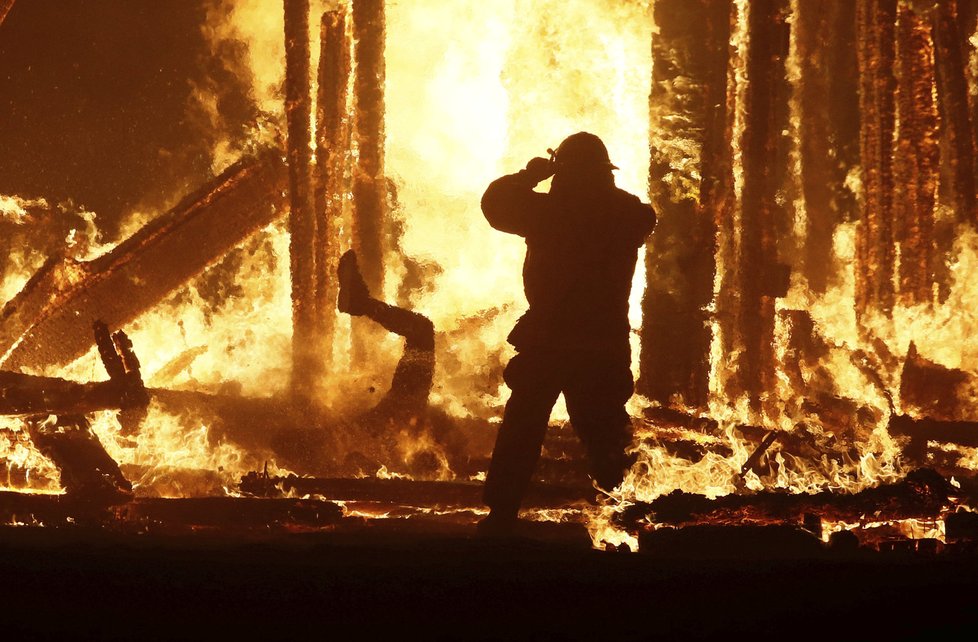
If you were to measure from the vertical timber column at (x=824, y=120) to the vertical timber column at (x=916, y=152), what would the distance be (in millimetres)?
1055

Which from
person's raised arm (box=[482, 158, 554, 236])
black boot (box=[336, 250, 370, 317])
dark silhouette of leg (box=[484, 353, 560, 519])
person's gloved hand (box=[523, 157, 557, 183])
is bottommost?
dark silhouette of leg (box=[484, 353, 560, 519])

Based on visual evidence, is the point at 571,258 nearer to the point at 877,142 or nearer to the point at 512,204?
the point at 512,204

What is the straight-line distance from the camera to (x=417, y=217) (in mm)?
6789

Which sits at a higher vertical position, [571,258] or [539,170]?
[539,170]

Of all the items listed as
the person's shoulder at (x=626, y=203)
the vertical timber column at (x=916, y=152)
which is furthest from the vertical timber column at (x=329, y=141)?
the vertical timber column at (x=916, y=152)

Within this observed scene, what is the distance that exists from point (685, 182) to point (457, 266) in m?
2.48

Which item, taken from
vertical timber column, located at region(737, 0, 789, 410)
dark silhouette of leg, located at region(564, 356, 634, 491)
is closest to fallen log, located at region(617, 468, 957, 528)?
dark silhouette of leg, located at region(564, 356, 634, 491)

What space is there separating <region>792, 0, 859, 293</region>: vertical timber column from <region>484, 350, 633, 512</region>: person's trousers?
349 centimetres

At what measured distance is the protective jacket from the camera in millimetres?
3746

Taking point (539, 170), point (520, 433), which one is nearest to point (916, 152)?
point (539, 170)

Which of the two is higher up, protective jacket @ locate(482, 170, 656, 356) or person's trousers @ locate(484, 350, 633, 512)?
protective jacket @ locate(482, 170, 656, 356)

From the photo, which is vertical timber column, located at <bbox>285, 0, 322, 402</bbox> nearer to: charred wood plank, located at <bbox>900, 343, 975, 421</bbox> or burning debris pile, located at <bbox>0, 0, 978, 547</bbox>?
burning debris pile, located at <bbox>0, 0, 978, 547</bbox>

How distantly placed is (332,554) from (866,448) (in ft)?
12.1

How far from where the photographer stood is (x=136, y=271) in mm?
5574
